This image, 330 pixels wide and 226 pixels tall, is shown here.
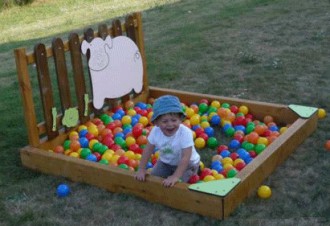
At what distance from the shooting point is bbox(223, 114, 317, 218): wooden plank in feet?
12.4

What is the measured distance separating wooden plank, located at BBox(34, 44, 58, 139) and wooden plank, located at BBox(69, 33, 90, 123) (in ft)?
1.33

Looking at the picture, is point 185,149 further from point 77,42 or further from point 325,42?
point 325,42

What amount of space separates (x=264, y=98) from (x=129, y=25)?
1774 millimetres

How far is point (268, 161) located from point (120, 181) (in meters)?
1.21

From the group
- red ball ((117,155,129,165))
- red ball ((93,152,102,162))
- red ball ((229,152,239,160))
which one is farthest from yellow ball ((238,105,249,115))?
red ball ((93,152,102,162))

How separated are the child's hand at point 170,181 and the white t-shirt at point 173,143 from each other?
25 centimetres

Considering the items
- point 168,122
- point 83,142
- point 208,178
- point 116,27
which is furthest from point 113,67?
point 208,178

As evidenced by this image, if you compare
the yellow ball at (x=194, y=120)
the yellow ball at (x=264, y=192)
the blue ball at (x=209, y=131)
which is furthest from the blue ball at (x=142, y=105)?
the yellow ball at (x=264, y=192)

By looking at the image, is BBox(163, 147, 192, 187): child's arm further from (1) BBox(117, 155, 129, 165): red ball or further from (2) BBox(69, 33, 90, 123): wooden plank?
(2) BBox(69, 33, 90, 123): wooden plank

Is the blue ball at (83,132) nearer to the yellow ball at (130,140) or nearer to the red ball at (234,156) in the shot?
the yellow ball at (130,140)

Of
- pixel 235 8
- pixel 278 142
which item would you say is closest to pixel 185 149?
pixel 278 142

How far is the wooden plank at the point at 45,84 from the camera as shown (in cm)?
457

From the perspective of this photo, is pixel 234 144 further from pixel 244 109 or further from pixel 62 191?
pixel 62 191

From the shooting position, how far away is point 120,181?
162 inches
